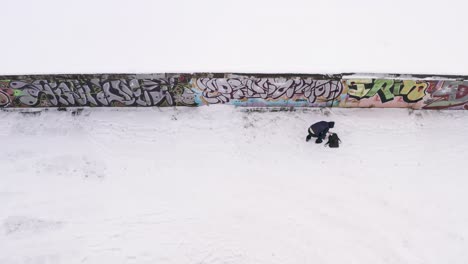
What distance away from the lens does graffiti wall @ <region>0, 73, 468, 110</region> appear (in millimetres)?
11227

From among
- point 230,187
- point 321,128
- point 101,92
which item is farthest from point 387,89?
point 101,92

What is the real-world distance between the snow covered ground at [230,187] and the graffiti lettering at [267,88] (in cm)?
63

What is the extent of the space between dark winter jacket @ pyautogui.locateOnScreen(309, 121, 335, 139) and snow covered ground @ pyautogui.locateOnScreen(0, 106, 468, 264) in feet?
1.94

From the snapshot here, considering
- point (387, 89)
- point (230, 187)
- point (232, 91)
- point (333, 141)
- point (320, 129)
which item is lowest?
point (230, 187)

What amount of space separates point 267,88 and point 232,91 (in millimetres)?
1236

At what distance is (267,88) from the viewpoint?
11.6m

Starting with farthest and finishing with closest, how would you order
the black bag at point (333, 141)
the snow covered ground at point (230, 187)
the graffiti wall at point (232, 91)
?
the black bag at point (333, 141) → the graffiti wall at point (232, 91) → the snow covered ground at point (230, 187)

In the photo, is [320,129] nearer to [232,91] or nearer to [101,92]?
[232,91]

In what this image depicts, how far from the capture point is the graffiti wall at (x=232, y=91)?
36.8 feet
